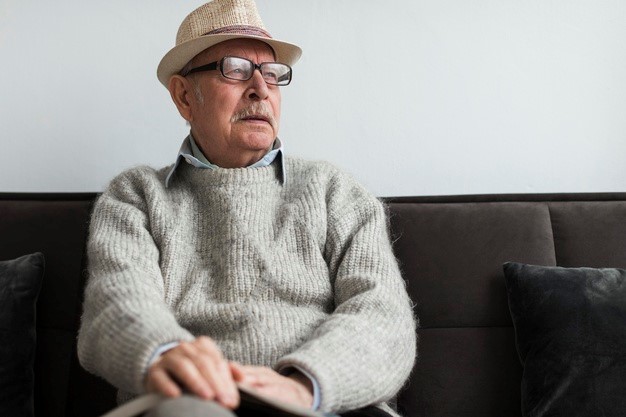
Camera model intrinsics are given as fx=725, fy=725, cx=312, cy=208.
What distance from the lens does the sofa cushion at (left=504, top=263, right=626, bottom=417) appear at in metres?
1.55

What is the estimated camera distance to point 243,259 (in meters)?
1.62

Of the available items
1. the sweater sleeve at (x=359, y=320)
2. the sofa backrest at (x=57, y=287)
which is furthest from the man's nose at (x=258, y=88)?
the sofa backrest at (x=57, y=287)

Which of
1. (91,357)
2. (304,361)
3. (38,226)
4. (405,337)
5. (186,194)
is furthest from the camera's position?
(38,226)

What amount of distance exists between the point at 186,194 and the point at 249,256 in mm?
261

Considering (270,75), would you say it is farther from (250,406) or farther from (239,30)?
(250,406)

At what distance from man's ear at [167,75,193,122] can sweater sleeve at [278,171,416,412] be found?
0.43 m

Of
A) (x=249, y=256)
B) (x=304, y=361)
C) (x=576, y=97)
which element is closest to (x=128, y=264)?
(x=249, y=256)

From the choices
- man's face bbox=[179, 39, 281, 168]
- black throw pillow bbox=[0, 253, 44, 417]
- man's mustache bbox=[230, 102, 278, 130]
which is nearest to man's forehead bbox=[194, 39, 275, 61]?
man's face bbox=[179, 39, 281, 168]

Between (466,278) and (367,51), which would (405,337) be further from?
(367,51)

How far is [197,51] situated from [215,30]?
0.07 metres

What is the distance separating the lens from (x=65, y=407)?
181cm

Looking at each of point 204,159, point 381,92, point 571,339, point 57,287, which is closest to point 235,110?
point 204,159

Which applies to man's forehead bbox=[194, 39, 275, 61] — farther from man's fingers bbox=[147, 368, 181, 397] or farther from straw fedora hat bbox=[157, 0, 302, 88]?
man's fingers bbox=[147, 368, 181, 397]

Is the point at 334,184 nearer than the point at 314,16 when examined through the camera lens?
Yes
